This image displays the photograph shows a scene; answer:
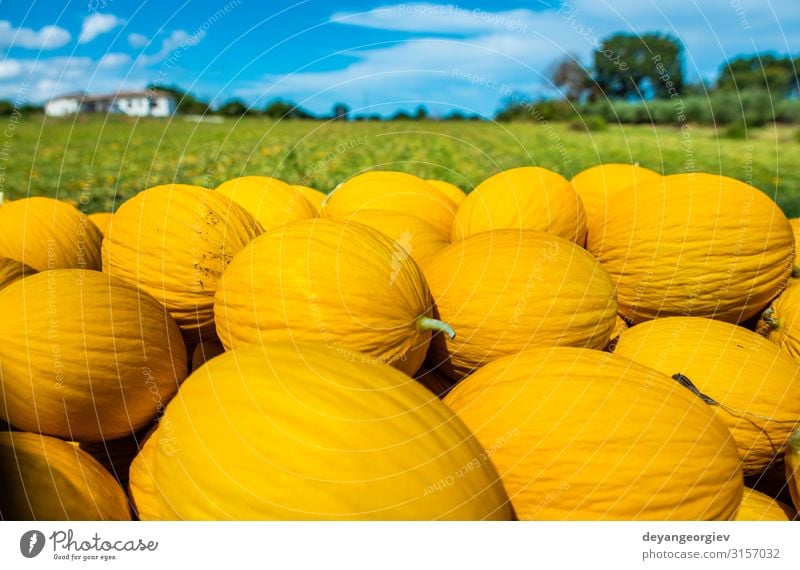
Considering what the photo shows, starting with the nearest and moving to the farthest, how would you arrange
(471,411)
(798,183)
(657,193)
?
(471,411) < (657,193) < (798,183)

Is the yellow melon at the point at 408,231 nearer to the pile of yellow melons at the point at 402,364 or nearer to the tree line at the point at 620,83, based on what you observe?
the pile of yellow melons at the point at 402,364

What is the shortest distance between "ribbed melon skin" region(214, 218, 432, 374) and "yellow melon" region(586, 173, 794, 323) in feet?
2.29

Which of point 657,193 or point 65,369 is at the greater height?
point 657,193

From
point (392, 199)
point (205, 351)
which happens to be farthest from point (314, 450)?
point (392, 199)

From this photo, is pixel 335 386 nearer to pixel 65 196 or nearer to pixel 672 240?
pixel 672 240

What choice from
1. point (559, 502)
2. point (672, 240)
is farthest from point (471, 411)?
point (672, 240)

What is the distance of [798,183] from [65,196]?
610 cm

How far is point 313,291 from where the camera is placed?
1281mm
